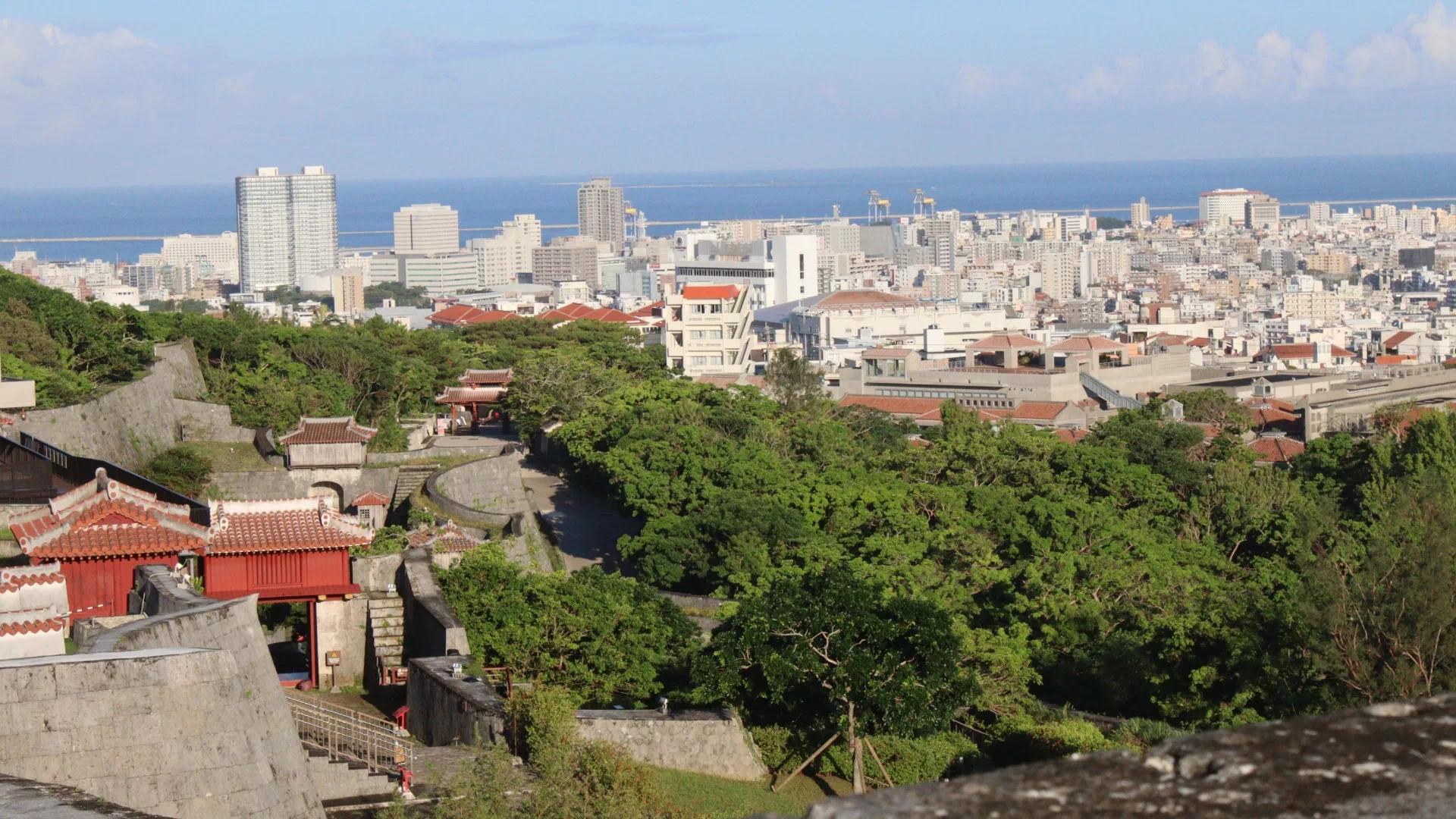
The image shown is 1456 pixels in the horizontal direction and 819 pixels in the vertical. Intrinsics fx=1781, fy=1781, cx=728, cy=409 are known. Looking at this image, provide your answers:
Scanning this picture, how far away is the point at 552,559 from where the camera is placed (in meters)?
22.7

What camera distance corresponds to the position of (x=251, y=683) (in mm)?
8641

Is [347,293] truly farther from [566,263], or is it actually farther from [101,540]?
[101,540]

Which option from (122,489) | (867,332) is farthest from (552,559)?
(867,332)

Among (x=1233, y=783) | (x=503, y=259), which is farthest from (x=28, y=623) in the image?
(x=503, y=259)

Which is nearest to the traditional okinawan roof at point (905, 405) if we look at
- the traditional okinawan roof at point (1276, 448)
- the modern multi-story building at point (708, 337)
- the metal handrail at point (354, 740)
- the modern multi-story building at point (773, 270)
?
the modern multi-story building at point (708, 337)

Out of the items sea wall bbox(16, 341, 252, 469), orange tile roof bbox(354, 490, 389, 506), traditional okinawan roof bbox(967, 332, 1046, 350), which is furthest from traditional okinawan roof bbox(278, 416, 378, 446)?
traditional okinawan roof bbox(967, 332, 1046, 350)

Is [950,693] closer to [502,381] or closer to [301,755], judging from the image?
[301,755]

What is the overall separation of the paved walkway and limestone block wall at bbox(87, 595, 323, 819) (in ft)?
44.8

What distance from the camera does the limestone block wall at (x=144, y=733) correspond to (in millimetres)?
7469

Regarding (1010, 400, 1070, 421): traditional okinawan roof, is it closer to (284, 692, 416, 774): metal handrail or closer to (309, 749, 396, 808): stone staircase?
(284, 692, 416, 774): metal handrail

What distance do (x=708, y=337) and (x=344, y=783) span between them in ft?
155

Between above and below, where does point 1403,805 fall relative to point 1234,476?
above

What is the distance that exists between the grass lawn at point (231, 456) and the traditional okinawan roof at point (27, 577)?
12500 mm

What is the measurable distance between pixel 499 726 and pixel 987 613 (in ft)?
34.6
